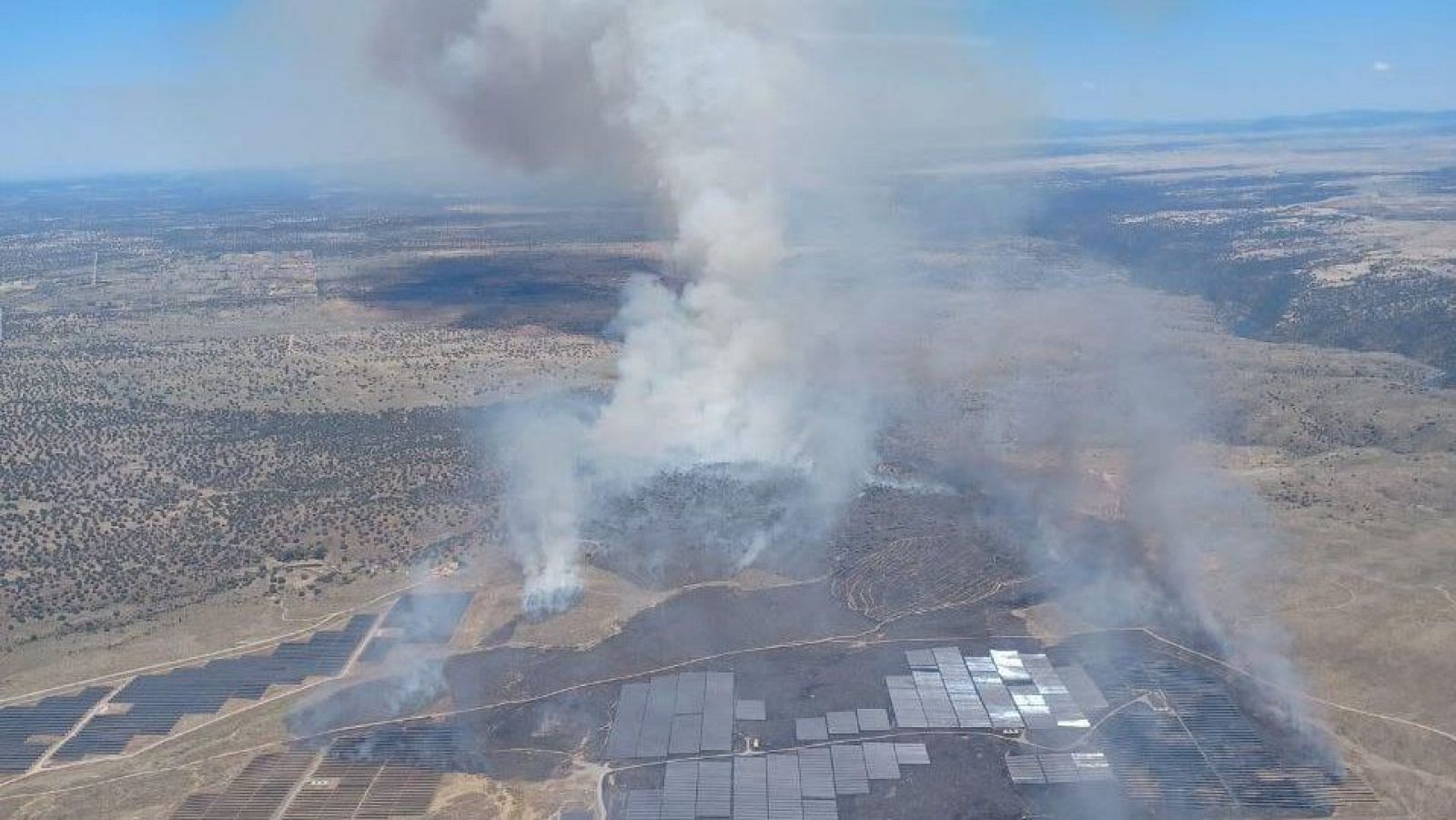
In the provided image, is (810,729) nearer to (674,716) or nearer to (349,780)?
(674,716)

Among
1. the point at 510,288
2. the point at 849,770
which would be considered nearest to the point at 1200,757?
the point at 849,770

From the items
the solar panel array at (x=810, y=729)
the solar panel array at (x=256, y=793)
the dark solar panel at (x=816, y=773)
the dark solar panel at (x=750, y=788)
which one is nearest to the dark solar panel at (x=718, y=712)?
the dark solar panel at (x=750, y=788)

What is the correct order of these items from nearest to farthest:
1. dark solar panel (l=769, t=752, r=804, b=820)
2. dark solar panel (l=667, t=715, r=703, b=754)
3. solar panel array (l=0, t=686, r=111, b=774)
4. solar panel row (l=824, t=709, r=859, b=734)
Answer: dark solar panel (l=769, t=752, r=804, b=820), dark solar panel (l=667, t=715, r=703, b=754), solar panel row (l=824, t=709, r=859, b=734), solar panel array (l=0, t=686, r=111, b=774)

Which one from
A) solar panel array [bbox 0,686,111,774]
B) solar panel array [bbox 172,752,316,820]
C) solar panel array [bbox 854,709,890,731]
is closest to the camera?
solar panel array [bbox 172,752,316,820]

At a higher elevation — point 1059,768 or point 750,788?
point 750,788

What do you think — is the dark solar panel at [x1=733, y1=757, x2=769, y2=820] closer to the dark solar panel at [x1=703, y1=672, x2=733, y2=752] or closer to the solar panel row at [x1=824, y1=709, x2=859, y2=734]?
the dark solar panel at [x1=703, y1=672, x2=733, y2=752]

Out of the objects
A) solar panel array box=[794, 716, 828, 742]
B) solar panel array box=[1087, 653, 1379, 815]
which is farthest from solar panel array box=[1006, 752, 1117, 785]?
solar panel array box=[794, 716, 828, 742]

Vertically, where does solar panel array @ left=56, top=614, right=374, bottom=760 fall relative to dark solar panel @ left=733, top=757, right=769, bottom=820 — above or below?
above
